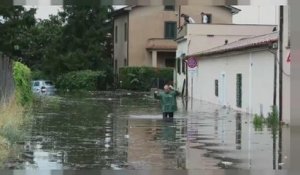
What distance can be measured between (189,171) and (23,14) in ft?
182

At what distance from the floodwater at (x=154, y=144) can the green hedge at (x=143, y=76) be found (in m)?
34.2

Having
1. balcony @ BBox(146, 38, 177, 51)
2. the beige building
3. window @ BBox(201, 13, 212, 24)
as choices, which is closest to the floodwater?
window @ BBox(201, 13, 212, 24)

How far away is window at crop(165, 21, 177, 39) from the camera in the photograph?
60.9 m

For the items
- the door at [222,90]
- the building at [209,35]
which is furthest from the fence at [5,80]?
the building at [209,35]

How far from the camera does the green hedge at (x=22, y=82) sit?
2577 centimetres

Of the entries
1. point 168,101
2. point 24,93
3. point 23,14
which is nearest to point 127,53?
point 23,14

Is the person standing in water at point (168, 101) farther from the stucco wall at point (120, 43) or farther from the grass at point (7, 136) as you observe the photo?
the stucco wall at point (120, 43)

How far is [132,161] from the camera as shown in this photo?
11109 mm

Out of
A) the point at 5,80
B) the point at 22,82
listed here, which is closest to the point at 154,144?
the point at 5,80

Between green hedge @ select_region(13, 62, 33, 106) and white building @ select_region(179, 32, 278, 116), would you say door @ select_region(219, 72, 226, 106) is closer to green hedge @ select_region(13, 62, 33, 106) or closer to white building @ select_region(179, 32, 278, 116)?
white building @ select_region(179, 32, 278, 116)

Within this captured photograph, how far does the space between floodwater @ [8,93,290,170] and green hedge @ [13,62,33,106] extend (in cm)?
437

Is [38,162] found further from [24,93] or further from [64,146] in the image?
[24,93]

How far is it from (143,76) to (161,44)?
16.3 feet

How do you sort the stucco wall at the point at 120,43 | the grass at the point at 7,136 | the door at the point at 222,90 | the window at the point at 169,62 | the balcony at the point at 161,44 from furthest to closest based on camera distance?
the stucco wall at the point at 120,43
the window at the point at 169,62
the balcony at the point at 161,44
the door at the point at 222,90
the grass at the point at 7,136
